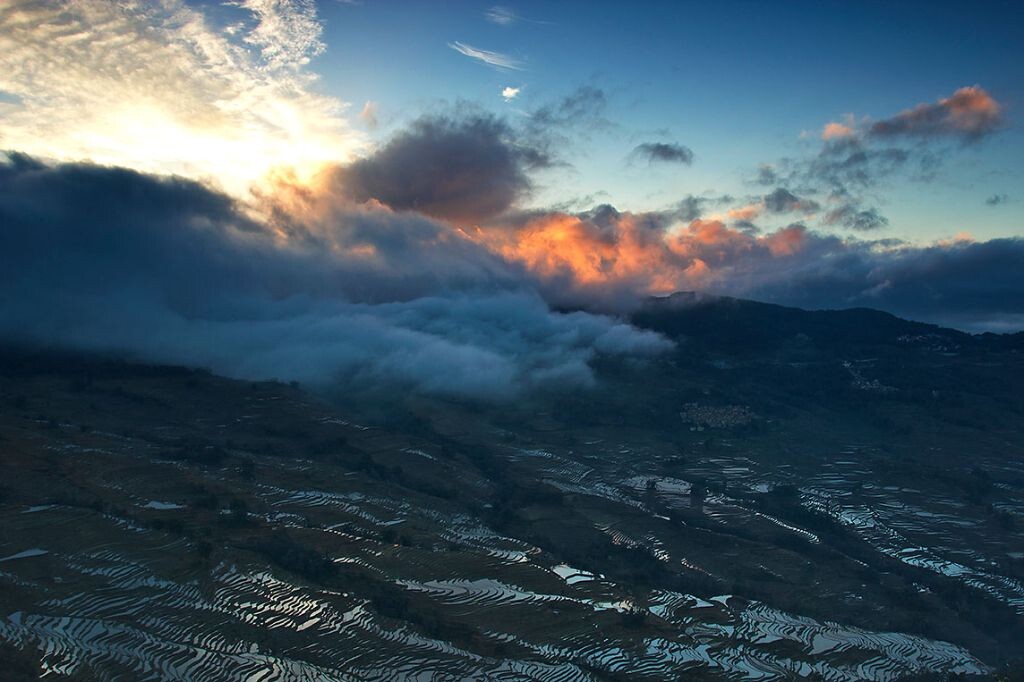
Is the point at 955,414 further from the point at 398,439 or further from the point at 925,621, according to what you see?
the point at 398,439

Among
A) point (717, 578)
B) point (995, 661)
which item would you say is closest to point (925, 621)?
point (995, 661)

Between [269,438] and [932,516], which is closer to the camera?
[932,516]

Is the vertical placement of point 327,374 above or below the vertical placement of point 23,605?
above

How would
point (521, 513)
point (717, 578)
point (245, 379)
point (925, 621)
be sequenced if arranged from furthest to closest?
1. point (245, 379)
2. point (521, 513)
3. point (717, 578)
4. point (925, 621)

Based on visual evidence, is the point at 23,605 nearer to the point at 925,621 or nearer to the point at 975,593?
the point at 925,621

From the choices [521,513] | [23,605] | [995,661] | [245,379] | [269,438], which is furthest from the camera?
[245,379]

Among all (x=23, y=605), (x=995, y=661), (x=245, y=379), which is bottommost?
(x=995, y=661)
